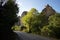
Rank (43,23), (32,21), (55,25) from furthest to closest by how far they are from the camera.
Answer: (32,21), (43,23), (55,25)

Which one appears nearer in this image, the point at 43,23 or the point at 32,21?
the point at 43,23

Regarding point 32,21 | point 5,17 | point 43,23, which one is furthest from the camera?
point 32,21

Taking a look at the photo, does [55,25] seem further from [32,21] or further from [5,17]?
[5,17]

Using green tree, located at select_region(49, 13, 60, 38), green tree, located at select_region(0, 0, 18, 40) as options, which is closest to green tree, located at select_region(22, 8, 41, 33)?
green tree, located at select_region(49, 13, 60, 38)

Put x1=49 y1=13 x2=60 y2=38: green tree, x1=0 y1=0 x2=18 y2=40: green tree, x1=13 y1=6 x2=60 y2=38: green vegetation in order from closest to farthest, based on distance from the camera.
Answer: x1=0 y1=0 x2=18 y2=40: green tree → x1=49 y1=13 x2=60 y2=38: green tree → x1=13 y1=6 x2=60 y2=38: green vegetation

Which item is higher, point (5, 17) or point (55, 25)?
point (5, 17)

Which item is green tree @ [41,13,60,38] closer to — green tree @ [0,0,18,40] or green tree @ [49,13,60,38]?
green tree @ [49,13,60,38]

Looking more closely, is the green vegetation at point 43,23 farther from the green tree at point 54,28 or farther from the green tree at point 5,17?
the green tree at point 5,17

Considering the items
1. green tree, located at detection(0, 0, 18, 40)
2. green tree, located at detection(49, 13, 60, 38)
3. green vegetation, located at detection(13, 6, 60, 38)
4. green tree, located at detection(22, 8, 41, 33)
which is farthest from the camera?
green tree, located at detection(22, 8, 41, 33)

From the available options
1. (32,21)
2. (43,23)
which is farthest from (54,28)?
(32,21)

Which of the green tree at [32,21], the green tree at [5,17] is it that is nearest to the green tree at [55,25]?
the green tree at [32,21]

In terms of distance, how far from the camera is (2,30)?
54.2 feet

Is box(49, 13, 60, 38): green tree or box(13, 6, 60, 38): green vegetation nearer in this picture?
box(49, 13, 60, 38): green tree

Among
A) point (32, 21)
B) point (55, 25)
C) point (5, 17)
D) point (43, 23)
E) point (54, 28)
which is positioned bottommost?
point (54, 28)
